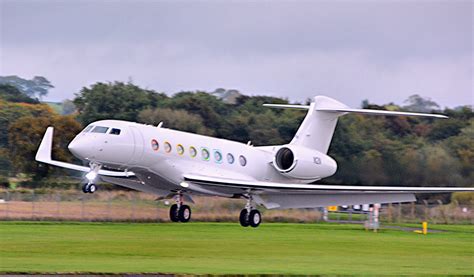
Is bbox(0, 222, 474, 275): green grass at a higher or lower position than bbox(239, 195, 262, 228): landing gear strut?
lower

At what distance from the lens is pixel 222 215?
35344 mm

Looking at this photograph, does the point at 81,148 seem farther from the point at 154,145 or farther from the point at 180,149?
the point at 180,149

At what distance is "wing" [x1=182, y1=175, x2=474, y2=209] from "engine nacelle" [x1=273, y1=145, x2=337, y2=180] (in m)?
1.08

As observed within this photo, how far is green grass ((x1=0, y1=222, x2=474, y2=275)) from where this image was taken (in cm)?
2073

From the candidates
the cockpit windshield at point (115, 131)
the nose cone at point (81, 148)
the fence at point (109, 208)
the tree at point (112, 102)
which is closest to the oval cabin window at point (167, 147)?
the cockpit windshield at point (115, 131)

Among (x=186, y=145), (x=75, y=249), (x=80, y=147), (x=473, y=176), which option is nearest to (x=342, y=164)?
(x=473, y=176)

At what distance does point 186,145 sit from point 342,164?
894 centimetres

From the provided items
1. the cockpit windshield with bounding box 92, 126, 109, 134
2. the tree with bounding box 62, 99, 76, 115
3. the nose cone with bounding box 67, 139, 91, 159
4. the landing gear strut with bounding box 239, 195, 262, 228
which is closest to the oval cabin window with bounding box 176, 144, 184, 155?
the cockpit windshield with bounding box 92, 126, 109, 134

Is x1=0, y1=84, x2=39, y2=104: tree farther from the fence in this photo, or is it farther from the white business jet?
the white business jet

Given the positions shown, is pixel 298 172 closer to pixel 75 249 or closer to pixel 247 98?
pixel 75 249

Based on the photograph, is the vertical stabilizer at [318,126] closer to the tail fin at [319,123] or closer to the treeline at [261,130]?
the tail fin at [319,123]

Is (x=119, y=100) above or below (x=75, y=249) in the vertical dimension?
above

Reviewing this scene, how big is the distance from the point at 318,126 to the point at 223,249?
999 cm

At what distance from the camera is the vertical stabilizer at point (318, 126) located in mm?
33906
